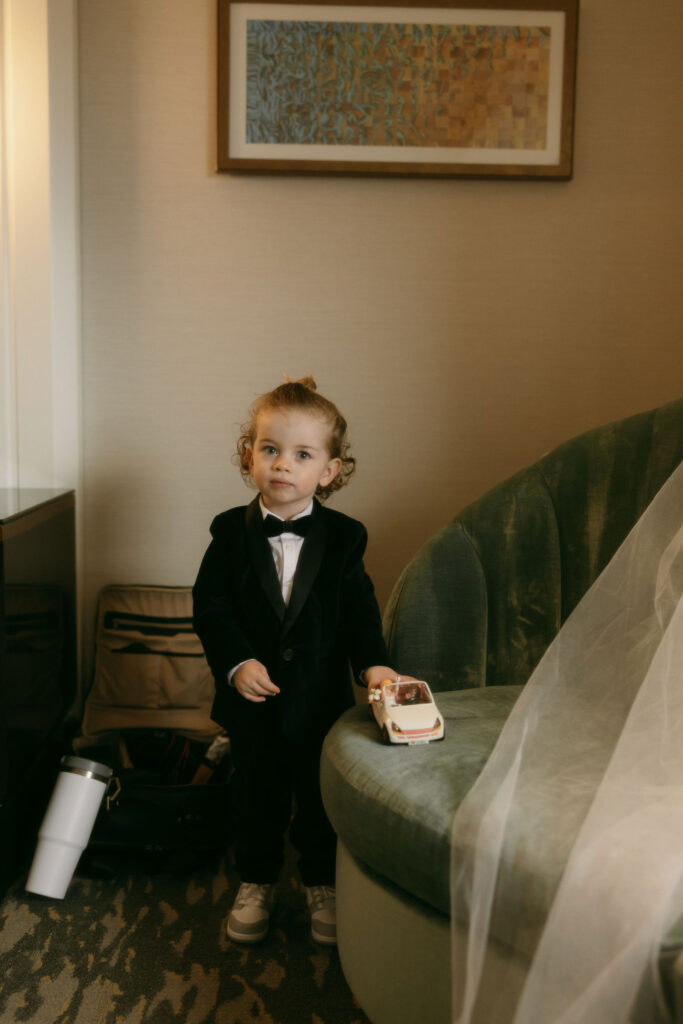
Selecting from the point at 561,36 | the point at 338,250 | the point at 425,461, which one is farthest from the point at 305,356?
the point at 561,36

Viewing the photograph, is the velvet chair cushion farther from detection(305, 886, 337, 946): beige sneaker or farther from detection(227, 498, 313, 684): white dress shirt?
detection(305, 886, 337, 946): beige sneaker

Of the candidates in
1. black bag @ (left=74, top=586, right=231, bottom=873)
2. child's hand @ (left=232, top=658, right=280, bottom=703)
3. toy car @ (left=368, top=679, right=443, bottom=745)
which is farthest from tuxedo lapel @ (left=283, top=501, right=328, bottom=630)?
black bag @ (left=74, top=586, right=231, bottom=873)

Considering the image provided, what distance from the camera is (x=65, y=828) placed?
1672 mm

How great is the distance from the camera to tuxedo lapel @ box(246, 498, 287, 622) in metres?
1.58

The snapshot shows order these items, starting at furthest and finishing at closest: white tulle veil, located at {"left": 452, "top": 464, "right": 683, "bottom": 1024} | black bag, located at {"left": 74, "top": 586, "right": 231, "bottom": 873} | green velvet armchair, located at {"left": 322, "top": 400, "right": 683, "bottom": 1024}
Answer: black bag, located at {"left": 74, "top": 586, "right": 231, "bottom": 873}, green velvet armchair, located at {"left": 322, "top": 400, "right": 683, "bottom": 1024}, white tulle veil, located at {"left": 452, "top": 464, "right": 683, "bottom": 1024}

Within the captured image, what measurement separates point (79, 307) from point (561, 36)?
1421 mm

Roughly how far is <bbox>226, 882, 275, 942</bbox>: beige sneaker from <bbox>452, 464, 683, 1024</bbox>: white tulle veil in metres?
0.60

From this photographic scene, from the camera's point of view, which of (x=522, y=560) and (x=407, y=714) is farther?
(x=522, y=560)

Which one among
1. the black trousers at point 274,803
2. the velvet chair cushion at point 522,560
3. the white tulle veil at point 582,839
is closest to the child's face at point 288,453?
the velvet chair cushion at point 522,560

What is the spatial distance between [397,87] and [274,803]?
5.73 ft

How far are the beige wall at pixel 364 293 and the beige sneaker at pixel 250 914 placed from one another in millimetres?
939

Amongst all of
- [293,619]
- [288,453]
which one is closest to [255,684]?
[293,619]

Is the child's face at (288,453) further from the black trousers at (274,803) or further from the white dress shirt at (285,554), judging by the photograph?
the black trousers at (274,803)

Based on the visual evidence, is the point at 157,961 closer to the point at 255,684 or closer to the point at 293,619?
the point at 255,684
